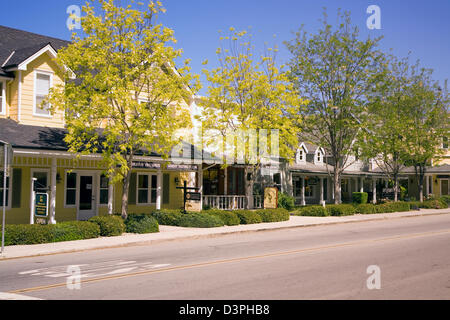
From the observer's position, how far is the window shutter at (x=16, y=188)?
20.0m

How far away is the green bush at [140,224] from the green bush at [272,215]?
7241 mm

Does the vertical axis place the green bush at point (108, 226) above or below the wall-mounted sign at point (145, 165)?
below

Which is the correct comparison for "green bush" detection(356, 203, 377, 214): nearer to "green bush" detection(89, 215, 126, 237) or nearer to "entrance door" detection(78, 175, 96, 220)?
"entrance door" detection(78, 175, 96, 220)

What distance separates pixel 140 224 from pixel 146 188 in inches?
270

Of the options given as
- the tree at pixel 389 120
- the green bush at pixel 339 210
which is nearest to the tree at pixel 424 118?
the tree at pixel 389 120

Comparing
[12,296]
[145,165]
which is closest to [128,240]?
[145,165]

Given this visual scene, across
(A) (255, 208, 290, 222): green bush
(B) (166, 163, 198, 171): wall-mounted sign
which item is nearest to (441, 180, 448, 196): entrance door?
(A) (255, 208, 290, 222): green bush

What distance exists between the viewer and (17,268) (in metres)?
11.3

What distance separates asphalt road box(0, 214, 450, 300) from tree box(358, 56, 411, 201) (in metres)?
18.5

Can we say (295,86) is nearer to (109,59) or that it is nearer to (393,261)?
(109,59)

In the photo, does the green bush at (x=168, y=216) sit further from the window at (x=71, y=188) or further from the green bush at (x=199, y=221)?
the window at (x=71, y=188)

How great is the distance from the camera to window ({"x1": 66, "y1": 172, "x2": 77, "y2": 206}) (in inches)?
878

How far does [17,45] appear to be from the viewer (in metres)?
23.4

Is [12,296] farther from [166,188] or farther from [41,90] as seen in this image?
[166,188]
